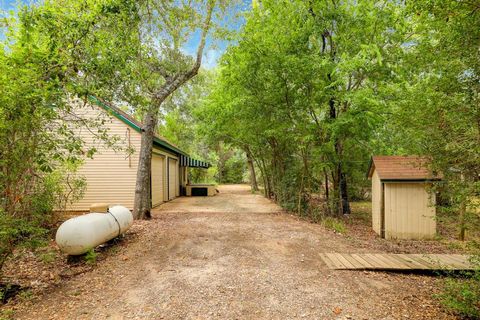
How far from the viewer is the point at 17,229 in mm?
3270

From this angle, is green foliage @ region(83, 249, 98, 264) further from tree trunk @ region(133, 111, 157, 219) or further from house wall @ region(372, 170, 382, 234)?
house wall @ region(372, 170, 382, 234)

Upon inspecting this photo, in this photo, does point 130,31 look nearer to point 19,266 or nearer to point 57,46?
point 57,46

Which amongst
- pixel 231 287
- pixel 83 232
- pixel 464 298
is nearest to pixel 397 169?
pixel 464 298

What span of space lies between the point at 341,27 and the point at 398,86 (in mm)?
2581

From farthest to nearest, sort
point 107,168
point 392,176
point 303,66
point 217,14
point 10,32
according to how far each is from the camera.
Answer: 1. point 107,168
2. point 217,14
3. point 303,66
4. point 392,176
5. point 10,32

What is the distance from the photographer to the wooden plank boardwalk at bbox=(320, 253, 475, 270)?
441cm

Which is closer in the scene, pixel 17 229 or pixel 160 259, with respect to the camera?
pixel 17 229

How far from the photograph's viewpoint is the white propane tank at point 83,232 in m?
4.51

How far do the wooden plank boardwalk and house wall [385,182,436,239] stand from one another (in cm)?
223

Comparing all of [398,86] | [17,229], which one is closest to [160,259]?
[17,229]

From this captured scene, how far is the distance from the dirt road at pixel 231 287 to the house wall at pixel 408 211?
2.39 m

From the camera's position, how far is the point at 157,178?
1201 centimetres

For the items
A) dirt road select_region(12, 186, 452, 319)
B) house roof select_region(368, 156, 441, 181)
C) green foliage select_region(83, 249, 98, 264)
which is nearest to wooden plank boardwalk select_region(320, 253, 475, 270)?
dirt road select_region(12, 186, 452, 319)

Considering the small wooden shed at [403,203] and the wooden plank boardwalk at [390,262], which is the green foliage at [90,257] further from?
the small wooden shed at [403,203]
